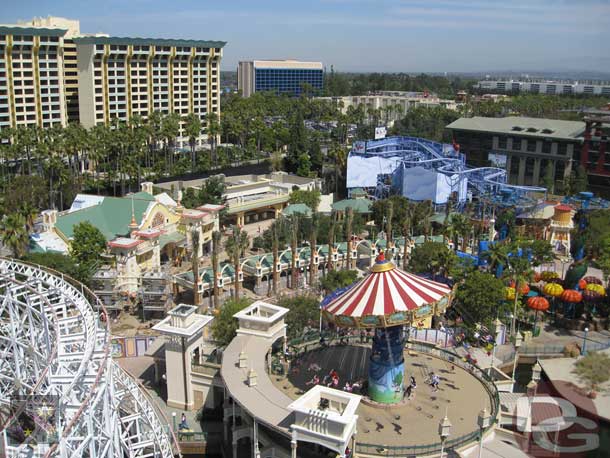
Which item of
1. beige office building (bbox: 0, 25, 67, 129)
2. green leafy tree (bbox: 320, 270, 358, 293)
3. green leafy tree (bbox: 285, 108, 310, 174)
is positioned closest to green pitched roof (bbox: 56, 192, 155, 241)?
green leafy tree (bbox: 320, 270, 358, 293)

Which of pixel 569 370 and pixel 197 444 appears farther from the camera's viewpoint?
pixel 569 370

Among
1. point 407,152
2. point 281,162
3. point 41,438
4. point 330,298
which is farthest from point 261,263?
point 281,162

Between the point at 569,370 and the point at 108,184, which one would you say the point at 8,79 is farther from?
the point at 569,370

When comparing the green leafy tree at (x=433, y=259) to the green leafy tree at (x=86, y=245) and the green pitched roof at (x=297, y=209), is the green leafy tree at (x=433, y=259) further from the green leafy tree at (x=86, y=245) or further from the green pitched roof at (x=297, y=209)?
the green leafy tree at (x=86, y=245)

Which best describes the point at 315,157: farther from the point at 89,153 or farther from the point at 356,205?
the point at 89,153

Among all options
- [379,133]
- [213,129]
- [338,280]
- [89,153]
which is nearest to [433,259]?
[338,280]
